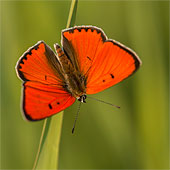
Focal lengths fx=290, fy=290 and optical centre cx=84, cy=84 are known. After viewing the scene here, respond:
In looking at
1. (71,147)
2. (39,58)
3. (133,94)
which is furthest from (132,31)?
(71,147)

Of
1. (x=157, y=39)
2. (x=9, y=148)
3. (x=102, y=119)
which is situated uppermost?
(x=157, y=39)

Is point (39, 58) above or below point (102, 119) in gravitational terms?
above

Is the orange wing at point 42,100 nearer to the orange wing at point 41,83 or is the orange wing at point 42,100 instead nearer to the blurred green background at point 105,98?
the orange wing at point 41,83

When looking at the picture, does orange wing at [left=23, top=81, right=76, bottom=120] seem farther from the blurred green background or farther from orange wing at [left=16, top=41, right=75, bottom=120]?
the blurred green background

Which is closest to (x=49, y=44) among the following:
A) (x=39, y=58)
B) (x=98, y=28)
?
(x=39, y=58)

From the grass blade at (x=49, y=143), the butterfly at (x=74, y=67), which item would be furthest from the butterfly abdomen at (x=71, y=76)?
the grass blade at (x=49, y=143)

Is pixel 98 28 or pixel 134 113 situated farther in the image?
pixel 134 113

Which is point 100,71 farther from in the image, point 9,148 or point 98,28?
point 9,148

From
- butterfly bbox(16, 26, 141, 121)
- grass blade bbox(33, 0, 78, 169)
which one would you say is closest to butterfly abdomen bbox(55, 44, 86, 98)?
butterfly bbox(16, 26, 141, 121)
